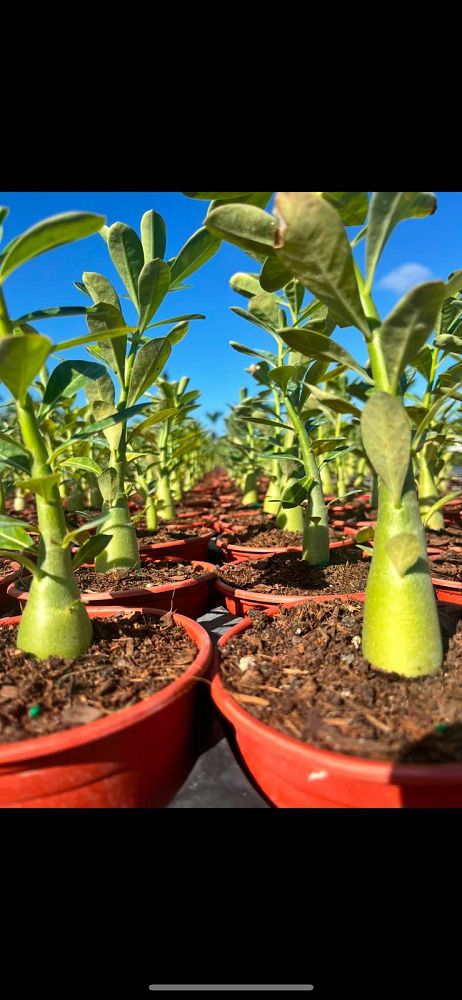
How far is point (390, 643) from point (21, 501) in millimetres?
4238

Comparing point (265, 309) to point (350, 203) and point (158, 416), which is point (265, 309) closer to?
point (158, 416)

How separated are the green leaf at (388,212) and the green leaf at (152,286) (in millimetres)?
713

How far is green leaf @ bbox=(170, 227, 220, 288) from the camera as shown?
160 cm

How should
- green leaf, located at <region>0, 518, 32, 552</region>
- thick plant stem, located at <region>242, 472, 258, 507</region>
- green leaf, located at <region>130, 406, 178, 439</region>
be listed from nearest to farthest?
green leaf, located at <region>0, 518, 32, 552</region> < green leaf, located at <region>130, 406, 178, 439</region> < thick plant stem, located at <region>242, 472, 258, 507</region>

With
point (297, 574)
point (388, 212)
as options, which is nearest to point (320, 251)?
point (388, 212)

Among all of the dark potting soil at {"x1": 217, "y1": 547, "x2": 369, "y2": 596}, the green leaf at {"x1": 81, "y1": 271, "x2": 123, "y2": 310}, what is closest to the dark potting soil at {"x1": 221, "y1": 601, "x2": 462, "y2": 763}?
the dark potting soil at {"x1": 217, "y1": 547, "x2": 369, "y2": 596}

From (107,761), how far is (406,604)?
2.34ft

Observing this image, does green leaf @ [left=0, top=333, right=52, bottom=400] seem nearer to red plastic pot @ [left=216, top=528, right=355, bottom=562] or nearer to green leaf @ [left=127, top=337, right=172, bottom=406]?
green leaf @ [left=127, top=337, right=172, bottom=406]

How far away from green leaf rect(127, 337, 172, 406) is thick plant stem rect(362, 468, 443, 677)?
37.7 inches

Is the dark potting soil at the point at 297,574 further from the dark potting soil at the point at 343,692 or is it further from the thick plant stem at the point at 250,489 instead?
the thick plant stem at the point at 250,489

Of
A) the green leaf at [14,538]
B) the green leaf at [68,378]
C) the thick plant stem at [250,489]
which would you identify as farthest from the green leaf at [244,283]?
the thick plant stem at [250,489]

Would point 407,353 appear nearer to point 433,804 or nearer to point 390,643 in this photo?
point 390,643
